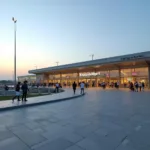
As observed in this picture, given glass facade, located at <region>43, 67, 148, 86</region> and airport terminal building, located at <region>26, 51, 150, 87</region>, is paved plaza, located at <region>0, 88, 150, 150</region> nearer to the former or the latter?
airport terminal building, located at <region>26, 51, 150, 87</region>

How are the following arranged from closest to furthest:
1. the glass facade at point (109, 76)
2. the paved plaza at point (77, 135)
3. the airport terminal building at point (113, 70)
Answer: the paved plaza at point (77, 135) < the airport terminal building at point (113, 70) < the glass facade at point (109, 76)

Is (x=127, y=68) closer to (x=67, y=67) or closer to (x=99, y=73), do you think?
(x=99, y=73)

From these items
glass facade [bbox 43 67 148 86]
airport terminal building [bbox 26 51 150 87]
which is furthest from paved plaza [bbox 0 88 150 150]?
glass facade [bbox 43 67 148 86]

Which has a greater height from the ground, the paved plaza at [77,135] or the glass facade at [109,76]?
the glass facade at [109,76]

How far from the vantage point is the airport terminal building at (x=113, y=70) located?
3244cm

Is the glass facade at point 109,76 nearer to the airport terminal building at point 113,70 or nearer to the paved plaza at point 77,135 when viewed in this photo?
the airport terminal building at point 113,70

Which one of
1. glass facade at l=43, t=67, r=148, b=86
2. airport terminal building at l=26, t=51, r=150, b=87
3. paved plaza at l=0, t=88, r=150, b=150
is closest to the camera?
paved plaza at l=0, t=88, r=150, b=150

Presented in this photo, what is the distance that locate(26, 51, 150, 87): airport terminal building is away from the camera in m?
32.4

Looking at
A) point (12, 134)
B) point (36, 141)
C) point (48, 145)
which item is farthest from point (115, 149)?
point (12, 134)

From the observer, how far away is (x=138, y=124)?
632 centimetres

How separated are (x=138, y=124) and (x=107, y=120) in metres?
1.20

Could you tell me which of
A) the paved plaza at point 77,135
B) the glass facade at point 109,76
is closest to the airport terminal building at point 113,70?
the glass facade at point 109,76

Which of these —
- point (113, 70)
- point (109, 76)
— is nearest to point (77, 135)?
point (113, 70)

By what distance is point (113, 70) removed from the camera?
40.9m
